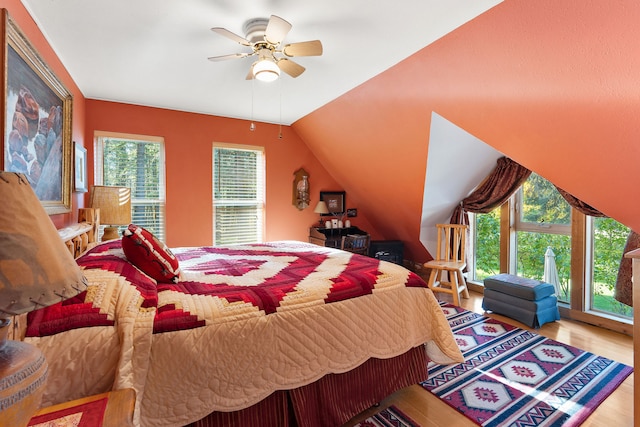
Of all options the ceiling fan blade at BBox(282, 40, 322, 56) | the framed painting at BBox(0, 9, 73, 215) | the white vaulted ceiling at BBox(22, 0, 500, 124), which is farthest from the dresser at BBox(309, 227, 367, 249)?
the framed painting at BBox(0, 9, 73, 215)

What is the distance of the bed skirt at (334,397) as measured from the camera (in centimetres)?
148

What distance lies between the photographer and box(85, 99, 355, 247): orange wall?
380cm

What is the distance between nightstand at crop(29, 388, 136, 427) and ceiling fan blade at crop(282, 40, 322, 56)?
6.71 feet

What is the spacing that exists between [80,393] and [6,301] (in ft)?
2.60

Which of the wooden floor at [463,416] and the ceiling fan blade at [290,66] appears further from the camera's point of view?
the ceiling fan blade at [290,66]

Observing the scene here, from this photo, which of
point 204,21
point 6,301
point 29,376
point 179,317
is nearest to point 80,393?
point 179,317

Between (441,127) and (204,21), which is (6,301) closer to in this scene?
(204,21)

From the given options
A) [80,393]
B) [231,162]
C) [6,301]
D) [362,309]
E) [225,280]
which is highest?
[231,162]

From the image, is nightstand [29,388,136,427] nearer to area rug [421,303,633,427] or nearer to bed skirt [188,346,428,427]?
bed skirt [188,346,428,427]

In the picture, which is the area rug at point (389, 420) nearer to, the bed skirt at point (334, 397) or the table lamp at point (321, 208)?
the bed skirt at point (334, 397)

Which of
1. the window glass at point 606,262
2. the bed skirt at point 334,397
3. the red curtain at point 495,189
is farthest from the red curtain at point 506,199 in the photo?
the bed skirt at point 334,397

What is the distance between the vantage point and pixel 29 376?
64 centimetres

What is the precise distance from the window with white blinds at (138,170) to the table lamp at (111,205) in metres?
0.84

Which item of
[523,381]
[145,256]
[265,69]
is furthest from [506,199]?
[145,256]
